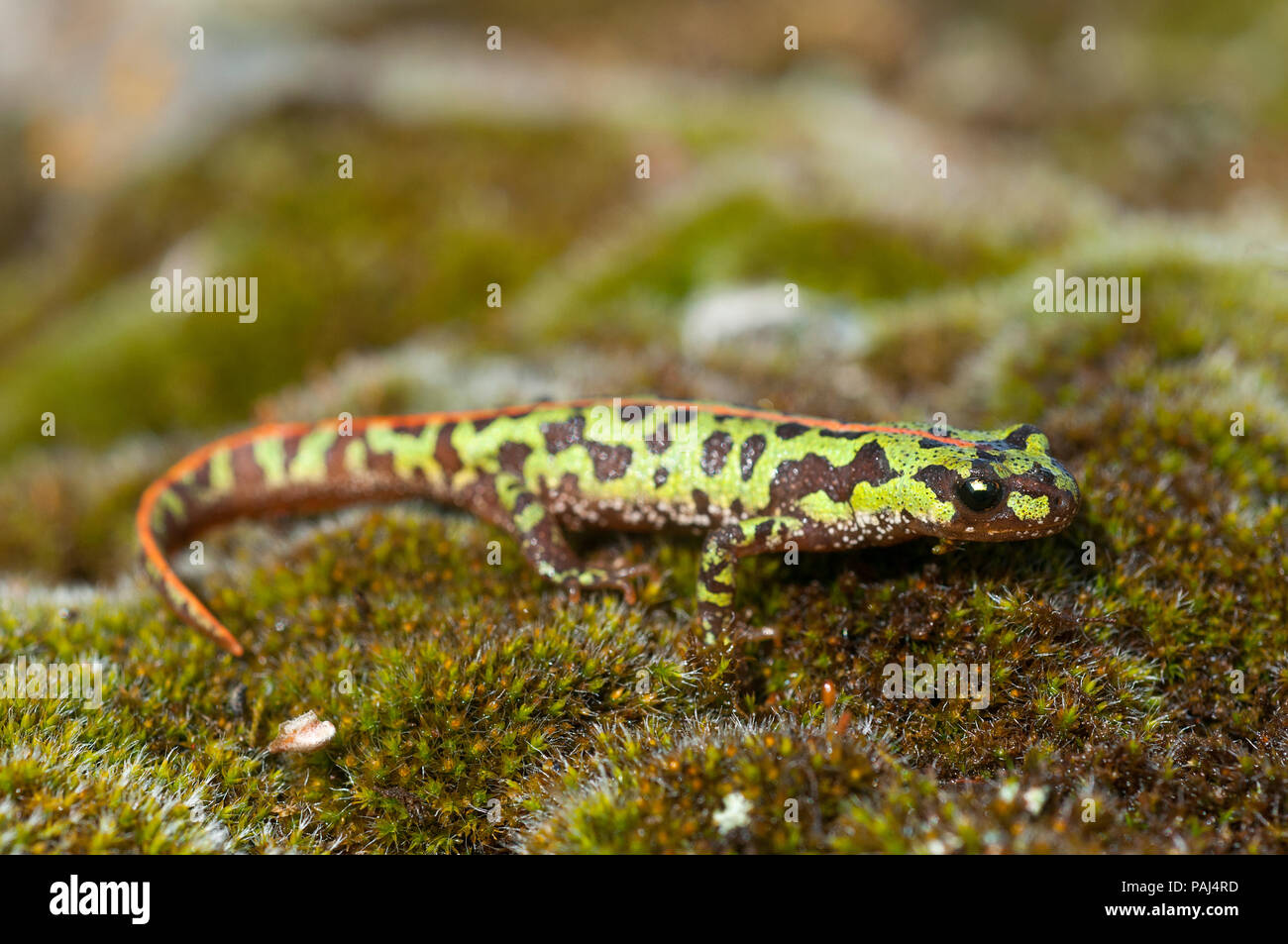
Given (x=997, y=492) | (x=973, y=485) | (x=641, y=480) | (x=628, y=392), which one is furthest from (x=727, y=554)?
(x=628, y=392)

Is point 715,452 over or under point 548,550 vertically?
over

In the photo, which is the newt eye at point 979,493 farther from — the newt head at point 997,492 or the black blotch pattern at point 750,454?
the black blotch pattern at point 750,454

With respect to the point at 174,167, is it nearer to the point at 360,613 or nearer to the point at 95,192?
the point at 95,192

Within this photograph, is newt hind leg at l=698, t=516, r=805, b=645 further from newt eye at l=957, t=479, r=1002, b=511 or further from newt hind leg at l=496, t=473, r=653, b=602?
newt eye at l=957, t=479, r=1002, b=511

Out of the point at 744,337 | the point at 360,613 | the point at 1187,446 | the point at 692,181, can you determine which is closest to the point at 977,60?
the point at 692,181

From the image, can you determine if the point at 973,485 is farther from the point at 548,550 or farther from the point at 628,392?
the point at 628,392

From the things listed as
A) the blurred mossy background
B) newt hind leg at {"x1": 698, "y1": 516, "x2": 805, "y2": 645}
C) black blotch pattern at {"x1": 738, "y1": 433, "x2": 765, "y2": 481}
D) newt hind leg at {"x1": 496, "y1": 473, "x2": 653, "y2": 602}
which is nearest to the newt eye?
the blurred mossy background

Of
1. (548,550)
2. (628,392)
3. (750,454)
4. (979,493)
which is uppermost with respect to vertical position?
(628,392)
